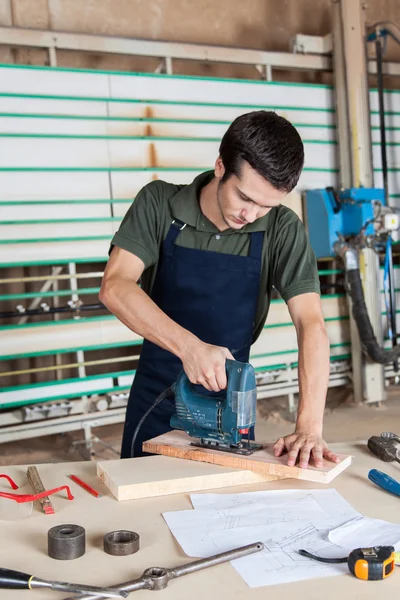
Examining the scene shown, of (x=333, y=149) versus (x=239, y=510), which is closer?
(x=239, y=510)

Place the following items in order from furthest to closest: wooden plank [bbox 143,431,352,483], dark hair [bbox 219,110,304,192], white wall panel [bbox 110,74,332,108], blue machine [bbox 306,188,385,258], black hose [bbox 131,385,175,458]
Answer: blue machine [bbox 306,188,385,258], white wall panel [bbox 110,74,332,108], black hose [bbox 131,385,175,458], dark hair [bbox 219,110,304,192], wooden plank [bbox 143,431,352,483]

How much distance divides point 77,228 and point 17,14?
1383mm

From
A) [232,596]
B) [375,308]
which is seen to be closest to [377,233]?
[375,308]

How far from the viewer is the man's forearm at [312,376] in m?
1.98

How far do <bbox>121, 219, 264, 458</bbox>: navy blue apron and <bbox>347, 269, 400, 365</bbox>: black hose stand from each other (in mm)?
2639

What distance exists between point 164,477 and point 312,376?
0.62 metres

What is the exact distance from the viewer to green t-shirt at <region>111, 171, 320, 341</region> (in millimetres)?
2227

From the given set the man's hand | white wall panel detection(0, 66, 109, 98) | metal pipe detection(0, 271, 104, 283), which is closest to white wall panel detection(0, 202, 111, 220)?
metal pipe detection(0, 271, 104, 283)

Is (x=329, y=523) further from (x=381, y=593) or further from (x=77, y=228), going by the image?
(x=77, y=228)

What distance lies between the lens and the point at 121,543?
4.37 feet

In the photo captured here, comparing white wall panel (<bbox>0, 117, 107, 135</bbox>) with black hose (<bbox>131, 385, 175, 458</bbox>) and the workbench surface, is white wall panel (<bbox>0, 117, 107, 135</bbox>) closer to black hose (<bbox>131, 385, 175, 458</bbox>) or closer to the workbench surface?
black hose (<bbox>131, 385, 175, 458</bbox>)

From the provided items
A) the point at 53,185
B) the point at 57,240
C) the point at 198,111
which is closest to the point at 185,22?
the point at 198,111

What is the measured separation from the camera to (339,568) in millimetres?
1274

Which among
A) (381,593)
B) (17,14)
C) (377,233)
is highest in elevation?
(17,14)
